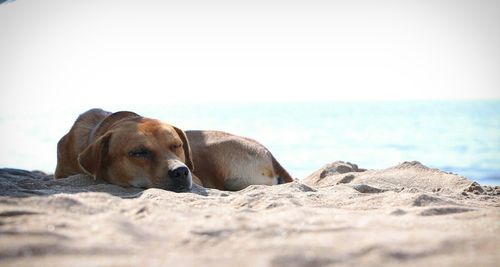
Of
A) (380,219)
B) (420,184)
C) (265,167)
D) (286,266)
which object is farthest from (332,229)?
(265,167)

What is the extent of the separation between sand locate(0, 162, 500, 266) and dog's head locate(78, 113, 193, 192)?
3.23ft

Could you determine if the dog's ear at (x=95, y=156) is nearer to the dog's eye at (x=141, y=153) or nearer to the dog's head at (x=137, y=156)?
the dog's head at (x=137, y=156)

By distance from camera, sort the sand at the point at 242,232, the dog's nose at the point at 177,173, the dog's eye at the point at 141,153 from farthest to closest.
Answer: the dog's eye at the point at 141,153, the dog's nose at the point at 177,173, the sand at the point at 242,232

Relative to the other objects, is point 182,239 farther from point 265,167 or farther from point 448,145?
point 448,145

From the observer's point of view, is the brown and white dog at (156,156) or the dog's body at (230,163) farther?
the dog's body at (230,163)

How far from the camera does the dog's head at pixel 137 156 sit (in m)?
4.41

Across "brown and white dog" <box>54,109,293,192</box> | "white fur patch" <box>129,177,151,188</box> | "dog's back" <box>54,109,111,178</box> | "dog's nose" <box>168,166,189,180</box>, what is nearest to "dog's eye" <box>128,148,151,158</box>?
"brown and white dog" <box>54,109,293,192</box>

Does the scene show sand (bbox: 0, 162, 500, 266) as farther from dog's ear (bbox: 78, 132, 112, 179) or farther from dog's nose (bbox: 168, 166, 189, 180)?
dog's ear (bbox: 78, 132, 112, 179)

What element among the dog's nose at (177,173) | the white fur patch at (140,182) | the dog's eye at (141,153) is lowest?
the white fur patch at (140,182)

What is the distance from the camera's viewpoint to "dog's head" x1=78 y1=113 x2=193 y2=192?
441 cm

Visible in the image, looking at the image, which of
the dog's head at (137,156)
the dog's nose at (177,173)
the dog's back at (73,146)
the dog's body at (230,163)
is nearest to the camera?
the dog's nose at (177,173)

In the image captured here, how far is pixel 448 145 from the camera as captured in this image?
68.9 feet

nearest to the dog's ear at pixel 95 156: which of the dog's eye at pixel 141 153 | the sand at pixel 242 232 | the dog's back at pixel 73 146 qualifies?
the dog's eye at pixel 141 153

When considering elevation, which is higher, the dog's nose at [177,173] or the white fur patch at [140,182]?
the dog's nose at [177,173]
